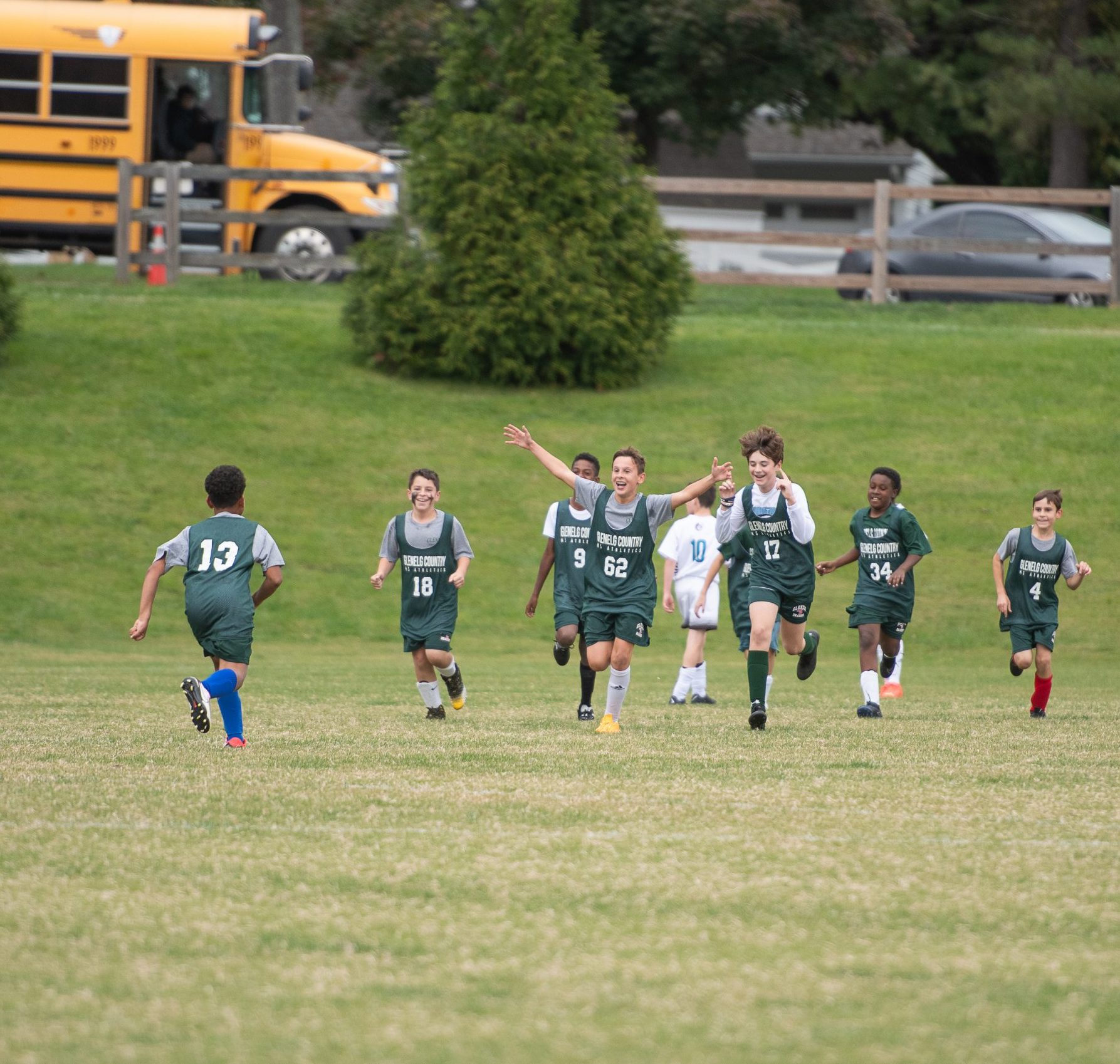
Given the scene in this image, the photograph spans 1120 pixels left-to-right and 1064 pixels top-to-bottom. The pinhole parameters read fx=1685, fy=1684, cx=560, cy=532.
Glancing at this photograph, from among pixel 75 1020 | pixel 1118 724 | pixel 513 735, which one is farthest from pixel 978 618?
pixel 75 1020

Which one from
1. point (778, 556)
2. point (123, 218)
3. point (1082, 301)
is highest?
point (123, 218)

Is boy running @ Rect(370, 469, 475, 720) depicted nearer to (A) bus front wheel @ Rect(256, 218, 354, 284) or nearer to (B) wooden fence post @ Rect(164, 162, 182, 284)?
(B) wooden fence post @ Rect(164, 162, 182, 284)

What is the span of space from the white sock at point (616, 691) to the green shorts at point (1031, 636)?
3241mm

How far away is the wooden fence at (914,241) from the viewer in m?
26.2

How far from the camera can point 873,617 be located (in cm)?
1221

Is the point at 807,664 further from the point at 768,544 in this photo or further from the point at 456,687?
the point at 456,687

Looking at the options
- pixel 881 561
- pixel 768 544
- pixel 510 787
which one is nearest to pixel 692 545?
pixel 881 561

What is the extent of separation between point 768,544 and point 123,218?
18117 mm

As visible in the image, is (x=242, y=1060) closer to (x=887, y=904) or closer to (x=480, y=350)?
(x=887, y=904)

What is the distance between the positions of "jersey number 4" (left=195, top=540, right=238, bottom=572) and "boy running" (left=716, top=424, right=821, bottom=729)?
3029 millimetres

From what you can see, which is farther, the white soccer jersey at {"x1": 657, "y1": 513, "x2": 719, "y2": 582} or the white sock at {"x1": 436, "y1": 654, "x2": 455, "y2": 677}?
the white soccer jersey at {"x1": 657, "y1": 513, "x2": 719, "y2": 582}

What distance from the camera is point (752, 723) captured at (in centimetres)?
1052

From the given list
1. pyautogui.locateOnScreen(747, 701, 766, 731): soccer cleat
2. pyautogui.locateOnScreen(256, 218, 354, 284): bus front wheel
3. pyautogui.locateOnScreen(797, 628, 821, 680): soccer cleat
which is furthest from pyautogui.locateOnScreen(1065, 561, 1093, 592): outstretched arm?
pyautogui.locateOnScreen(256, 218, 354, 284): bus front wheel

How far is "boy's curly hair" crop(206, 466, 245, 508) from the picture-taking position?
9.52 meters
